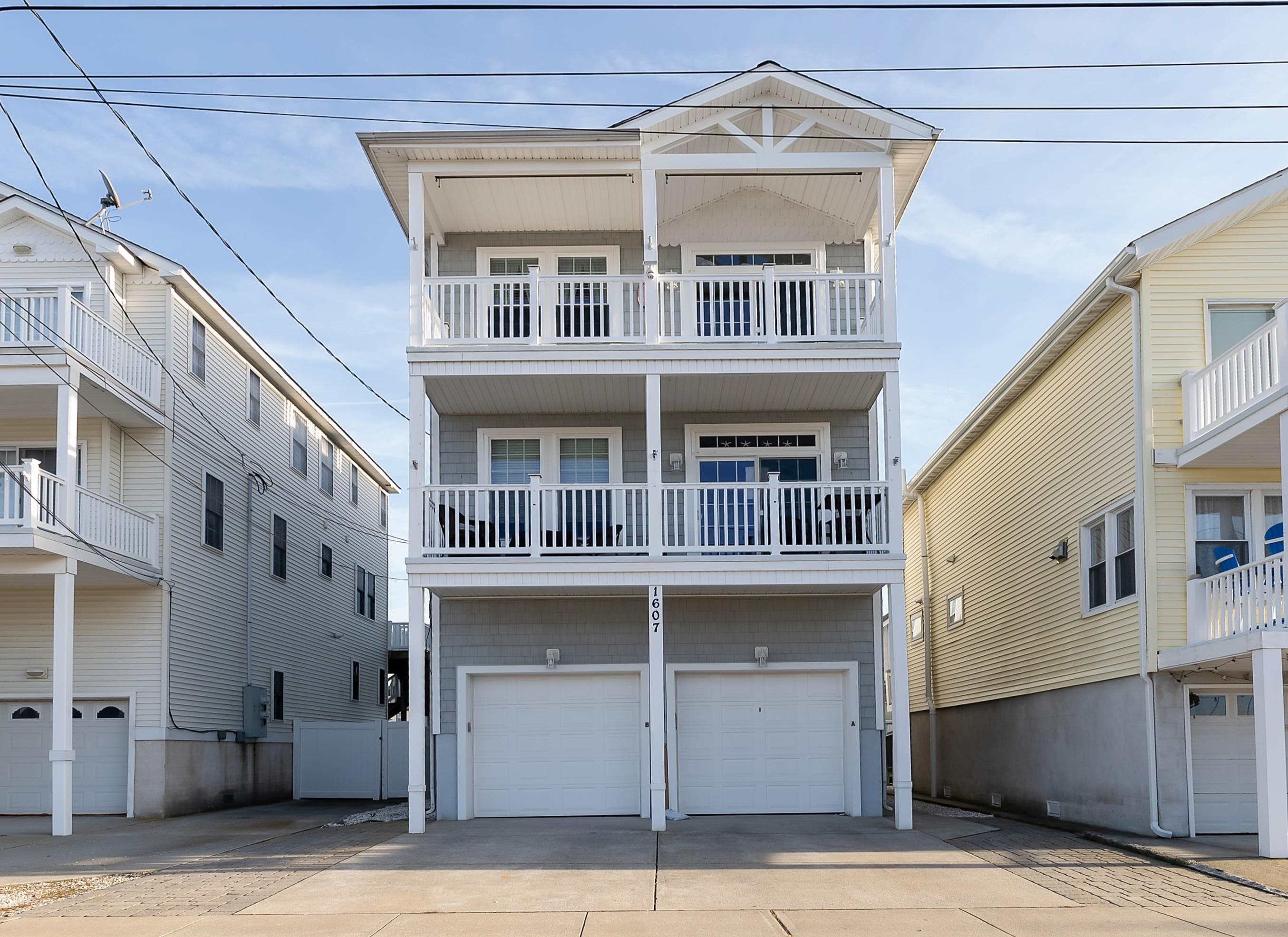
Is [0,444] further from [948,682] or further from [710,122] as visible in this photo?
[948,682]

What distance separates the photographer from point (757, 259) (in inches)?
760

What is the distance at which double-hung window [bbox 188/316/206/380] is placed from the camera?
22203mm

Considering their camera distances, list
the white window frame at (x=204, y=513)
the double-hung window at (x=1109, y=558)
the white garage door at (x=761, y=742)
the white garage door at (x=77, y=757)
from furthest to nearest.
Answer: the white window frame at (x=204, y=513)
the white garage door at (x=77, y=757)
the white garage door at (x=761, y=742)
the double-hung window at (x=1109, y=558)

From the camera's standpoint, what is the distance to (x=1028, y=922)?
9.84 metres

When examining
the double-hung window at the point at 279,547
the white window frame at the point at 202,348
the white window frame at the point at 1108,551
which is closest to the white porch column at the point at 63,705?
the white window frame at the point at 202,348

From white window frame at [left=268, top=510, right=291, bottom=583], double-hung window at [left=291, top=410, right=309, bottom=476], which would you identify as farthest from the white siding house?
double-hung window at [left=291, top=410, right=309, bottom=476]

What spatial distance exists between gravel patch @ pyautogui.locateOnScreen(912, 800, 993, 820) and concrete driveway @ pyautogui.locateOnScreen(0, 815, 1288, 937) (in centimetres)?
358

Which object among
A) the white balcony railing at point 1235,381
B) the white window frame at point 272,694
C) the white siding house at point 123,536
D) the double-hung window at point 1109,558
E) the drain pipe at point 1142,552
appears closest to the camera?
the white balcony railing at point 1235,381

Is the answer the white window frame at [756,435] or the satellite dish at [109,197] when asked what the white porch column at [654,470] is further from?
Answer: the satellite dish at [109,197]

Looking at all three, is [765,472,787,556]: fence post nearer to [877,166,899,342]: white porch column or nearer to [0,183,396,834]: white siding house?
[877,166,899,342]: white porch column

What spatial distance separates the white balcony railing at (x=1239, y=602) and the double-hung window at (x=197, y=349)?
53.2ft

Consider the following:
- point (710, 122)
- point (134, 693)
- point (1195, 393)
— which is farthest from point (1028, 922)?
point (134, 693)

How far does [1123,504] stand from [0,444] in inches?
666

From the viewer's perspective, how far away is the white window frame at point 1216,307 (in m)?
15.7
